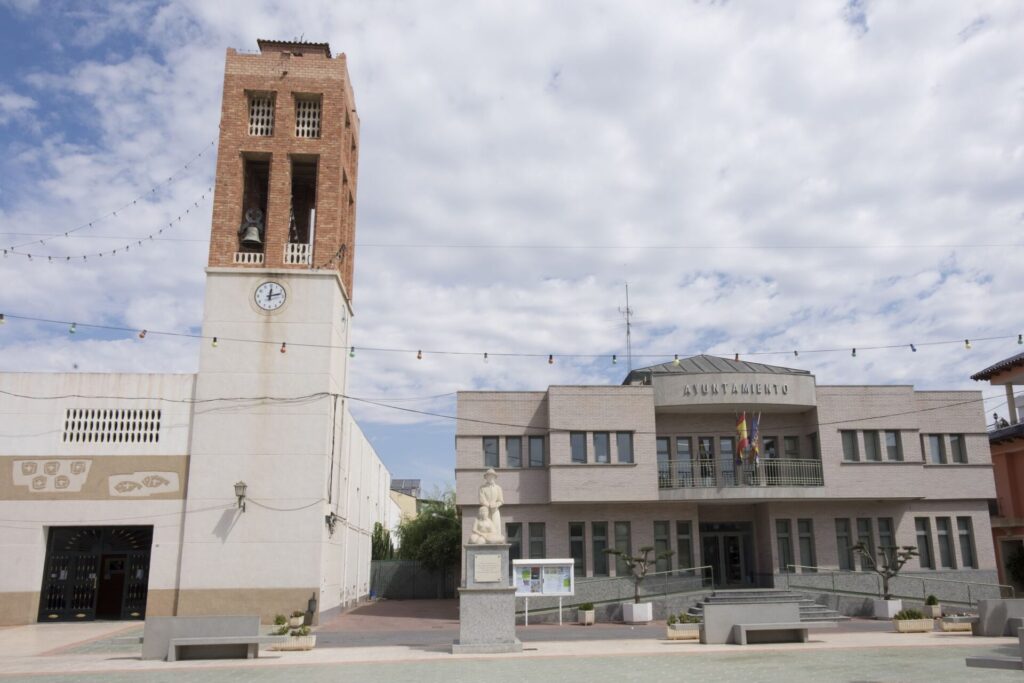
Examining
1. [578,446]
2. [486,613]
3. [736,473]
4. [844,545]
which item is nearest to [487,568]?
[486,613]

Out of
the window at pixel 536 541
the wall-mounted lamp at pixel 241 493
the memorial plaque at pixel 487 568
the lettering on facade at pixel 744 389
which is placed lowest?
the memorial plaque at pixel 487 568

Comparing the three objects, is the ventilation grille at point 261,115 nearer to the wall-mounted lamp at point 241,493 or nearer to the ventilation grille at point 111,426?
the ventilation grille at point 111,426

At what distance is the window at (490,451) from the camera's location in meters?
27.9

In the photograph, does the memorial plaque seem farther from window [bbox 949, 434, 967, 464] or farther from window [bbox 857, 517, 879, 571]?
window [bbox 949, 434, 967, 464]

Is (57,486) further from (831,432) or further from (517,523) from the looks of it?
(831,432)

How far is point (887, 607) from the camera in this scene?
24.1 m

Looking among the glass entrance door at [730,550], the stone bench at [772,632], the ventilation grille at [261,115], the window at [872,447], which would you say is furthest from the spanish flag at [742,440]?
the ventilation grille at [261,115]

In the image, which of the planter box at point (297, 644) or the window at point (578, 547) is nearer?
the planter box at point (297, 644)

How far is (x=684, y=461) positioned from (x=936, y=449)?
9.08m

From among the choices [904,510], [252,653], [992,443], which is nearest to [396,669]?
[252,653]

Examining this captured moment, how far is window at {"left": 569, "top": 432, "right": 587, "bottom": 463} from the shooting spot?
1081 inches

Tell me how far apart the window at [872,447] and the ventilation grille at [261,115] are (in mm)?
22963

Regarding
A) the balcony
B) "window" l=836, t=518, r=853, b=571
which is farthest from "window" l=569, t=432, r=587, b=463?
"window" l=836, t=518, r=853, b=571

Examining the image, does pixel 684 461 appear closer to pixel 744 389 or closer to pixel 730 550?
pixel 744 389
